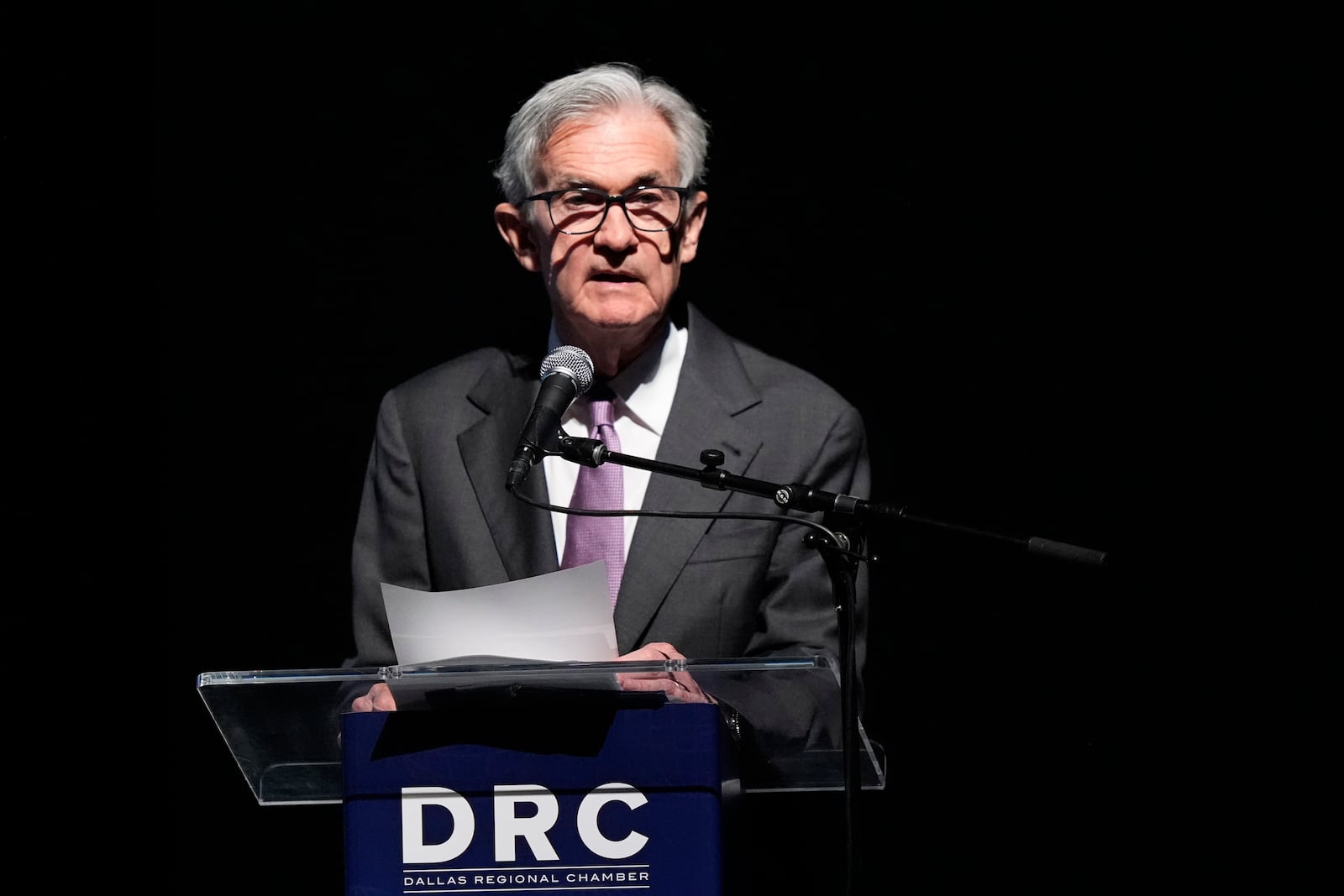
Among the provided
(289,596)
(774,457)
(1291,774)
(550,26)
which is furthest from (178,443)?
(1291,774)

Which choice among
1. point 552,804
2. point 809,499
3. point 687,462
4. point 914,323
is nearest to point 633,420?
point 687,462

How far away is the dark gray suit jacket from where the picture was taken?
2602 millimetres

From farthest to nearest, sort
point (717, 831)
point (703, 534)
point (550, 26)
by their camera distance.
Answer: point (550, 26), point (703, 534), point (717, 831)

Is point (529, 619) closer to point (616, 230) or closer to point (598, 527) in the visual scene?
point (598, 527)

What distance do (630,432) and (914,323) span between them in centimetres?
82

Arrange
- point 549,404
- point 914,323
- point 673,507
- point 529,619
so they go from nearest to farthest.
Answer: point 529,619 < point 549,404 < point 673,507 < point 914,323

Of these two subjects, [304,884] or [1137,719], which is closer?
[1137,719]

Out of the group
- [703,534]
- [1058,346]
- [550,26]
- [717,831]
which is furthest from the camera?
[550,26]

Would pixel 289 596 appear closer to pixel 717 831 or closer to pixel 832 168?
pixel 832 168

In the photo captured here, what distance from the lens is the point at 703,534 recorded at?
8.67 feet

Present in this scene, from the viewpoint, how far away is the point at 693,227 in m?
2.81

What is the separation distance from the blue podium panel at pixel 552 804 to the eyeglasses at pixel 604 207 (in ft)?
3.66

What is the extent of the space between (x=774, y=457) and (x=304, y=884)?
1.45m

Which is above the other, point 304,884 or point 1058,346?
point 1058,346
